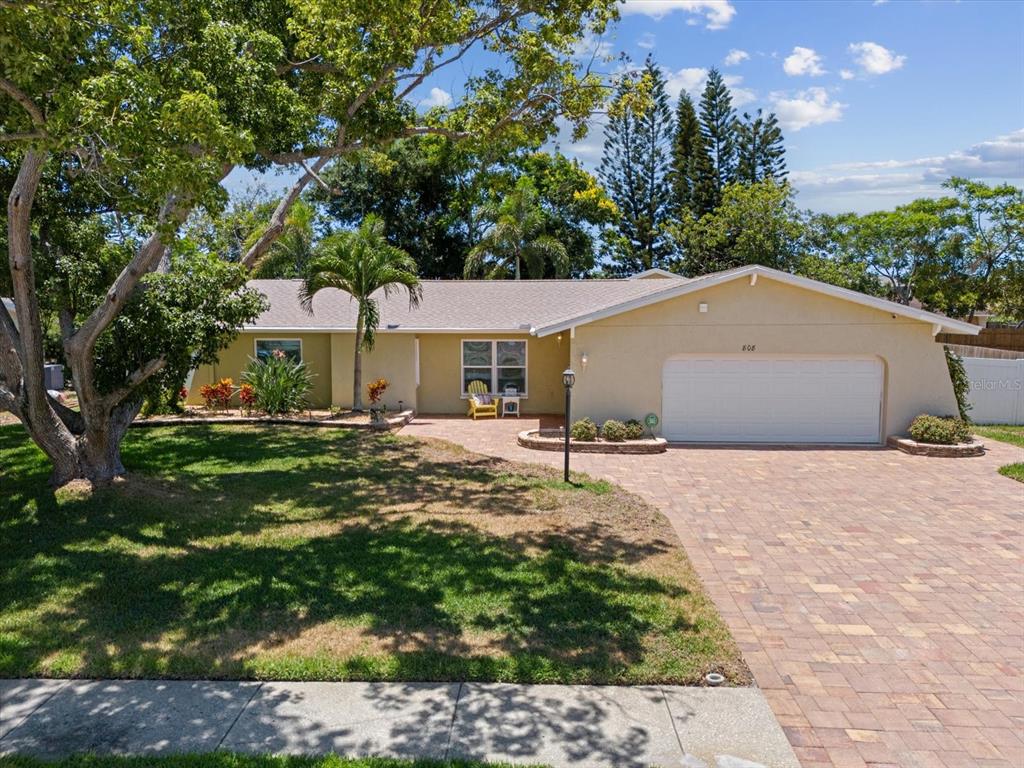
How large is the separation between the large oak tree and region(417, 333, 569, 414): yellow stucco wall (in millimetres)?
7157

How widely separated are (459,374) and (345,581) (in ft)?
43.4

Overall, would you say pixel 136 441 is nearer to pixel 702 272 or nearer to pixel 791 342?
pixel 791 342

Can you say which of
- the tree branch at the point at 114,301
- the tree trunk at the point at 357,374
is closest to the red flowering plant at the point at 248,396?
the tree trunk at the point at 357,374

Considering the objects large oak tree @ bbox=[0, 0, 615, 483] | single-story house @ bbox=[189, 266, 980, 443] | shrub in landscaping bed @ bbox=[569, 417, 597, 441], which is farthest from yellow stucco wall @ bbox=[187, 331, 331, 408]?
shrub in landscaping bed @ bbox=[569, 417, 597, 441]

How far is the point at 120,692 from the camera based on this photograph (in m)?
5.20

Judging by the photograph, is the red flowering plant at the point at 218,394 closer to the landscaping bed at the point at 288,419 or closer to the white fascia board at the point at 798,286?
the landscaping bed at the point at 288,419

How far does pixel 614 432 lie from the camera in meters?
15.4

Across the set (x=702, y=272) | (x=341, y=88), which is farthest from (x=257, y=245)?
(x=702, y=272)

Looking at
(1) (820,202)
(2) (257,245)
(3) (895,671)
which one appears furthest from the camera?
(1) (820,202)

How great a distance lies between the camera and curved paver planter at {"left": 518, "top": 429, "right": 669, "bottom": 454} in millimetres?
15086

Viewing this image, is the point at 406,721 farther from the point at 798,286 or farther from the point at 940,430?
the point at 940,430

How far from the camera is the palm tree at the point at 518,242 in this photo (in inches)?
1297

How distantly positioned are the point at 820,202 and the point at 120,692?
36.5m

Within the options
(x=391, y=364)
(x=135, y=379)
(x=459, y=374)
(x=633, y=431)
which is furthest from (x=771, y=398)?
(x=135, y=379)
